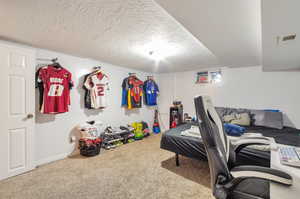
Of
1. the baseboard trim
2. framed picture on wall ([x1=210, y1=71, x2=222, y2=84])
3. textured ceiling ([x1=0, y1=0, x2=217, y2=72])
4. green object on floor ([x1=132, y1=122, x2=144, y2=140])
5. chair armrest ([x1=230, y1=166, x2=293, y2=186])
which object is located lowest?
the baseboard trim

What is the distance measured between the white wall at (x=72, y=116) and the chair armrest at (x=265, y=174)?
289cm

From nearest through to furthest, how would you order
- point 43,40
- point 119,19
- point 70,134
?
point 119,19 → point 43,40 → point 70,134

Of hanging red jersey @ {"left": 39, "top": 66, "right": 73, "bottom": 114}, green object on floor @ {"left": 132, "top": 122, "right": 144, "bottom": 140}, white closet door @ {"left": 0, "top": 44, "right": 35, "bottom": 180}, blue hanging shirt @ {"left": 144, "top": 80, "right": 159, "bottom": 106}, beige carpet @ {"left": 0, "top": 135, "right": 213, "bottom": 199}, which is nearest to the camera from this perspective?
beige carpet @ {"left": 0, "top": 135, "right": 213, "bottom": 199}

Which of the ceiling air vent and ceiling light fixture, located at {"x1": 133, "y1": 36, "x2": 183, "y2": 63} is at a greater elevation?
ceiling light fixture, located at {"x1": 133, "y1": 36, "x2": 183, "y2": 63}

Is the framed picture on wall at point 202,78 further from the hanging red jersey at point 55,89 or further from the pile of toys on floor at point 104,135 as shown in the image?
the hanging red jersey at point 55,89

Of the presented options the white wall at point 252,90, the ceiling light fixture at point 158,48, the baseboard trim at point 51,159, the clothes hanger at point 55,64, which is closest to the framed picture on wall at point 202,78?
the white wall at point 252,90

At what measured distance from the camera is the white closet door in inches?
73.0

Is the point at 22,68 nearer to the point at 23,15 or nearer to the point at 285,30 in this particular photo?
the point at 23,15

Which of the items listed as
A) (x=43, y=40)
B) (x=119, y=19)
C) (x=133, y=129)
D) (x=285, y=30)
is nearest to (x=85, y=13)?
(x=119, y=19)

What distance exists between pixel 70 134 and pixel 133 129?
5.10ft

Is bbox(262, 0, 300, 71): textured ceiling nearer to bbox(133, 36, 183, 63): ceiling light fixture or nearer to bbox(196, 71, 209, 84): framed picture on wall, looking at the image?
bbox(133, 36, 183, 63): ceiling light fixture

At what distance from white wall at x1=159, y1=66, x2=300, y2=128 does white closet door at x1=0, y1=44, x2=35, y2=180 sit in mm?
3825

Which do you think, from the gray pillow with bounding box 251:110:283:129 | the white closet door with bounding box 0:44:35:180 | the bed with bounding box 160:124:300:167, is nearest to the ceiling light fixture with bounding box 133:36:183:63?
the bed with bounding box 160:124:300:167

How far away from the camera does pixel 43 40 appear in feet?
6.65
